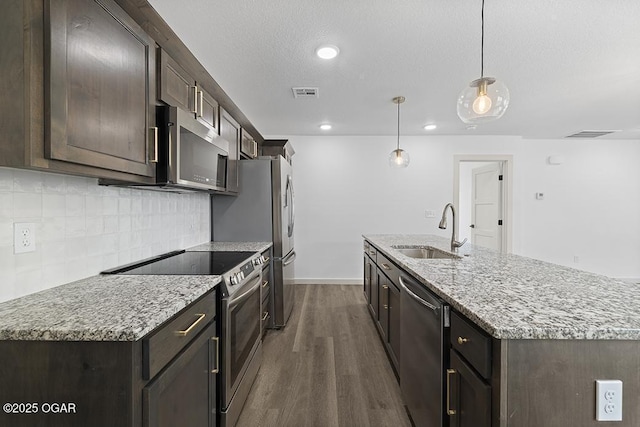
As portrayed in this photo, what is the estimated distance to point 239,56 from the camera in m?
2.27

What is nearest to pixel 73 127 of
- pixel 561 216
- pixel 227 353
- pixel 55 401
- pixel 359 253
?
pixel 55 401

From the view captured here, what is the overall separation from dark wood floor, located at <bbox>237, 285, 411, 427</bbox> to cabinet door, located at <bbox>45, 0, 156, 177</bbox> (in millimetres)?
1601

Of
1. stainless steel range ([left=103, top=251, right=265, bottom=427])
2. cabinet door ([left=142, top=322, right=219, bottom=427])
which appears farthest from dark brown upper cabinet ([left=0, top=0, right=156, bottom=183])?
cabinet door ([left=142, top=322, right=219, bottom=427])

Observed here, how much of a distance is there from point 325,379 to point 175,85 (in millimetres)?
2194

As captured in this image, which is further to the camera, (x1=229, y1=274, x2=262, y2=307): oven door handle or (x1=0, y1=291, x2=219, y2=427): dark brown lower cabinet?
(x1=229, y1=274, x2=262, y2=307): oven door handle

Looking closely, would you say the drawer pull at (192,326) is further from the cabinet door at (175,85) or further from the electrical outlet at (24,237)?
the cabinet door at (175,85)

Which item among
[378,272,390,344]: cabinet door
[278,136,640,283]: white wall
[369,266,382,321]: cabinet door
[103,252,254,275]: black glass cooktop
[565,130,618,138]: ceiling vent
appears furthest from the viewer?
[278,136,640,283]: white wall

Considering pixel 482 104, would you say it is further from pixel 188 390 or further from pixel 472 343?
pixel 188 390

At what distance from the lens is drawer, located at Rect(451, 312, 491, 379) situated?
2.91 feet

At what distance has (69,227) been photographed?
1350 millimetres

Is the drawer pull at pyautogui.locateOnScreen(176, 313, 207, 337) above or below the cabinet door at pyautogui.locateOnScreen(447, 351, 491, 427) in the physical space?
above

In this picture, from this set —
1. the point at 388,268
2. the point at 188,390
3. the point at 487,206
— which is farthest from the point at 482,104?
the point at 487,206

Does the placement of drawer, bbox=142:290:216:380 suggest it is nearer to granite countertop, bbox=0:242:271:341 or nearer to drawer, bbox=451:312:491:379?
granite countertop, bbox=0:242:271:341

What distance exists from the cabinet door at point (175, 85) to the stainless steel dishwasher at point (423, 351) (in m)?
1.68
